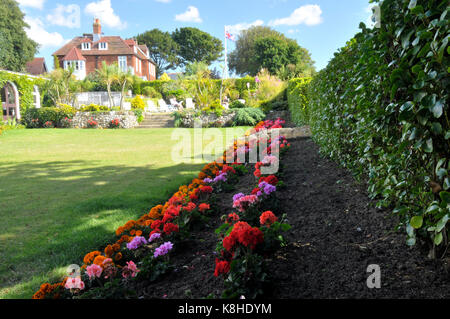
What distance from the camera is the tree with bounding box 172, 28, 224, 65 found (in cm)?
6162

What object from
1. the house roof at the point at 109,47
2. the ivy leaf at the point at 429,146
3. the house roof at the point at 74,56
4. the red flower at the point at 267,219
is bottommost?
the red flower at the point at 267,219

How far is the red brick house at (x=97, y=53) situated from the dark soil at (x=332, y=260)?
42.2m

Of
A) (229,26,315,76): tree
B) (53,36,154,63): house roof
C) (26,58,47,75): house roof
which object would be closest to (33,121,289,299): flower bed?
(229,26,315,76): tree

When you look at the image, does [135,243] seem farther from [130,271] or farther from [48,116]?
[48,116]

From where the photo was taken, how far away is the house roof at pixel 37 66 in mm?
51766

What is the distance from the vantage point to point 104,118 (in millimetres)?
18125

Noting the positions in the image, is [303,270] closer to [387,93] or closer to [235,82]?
[387,93]

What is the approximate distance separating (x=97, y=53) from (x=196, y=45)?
24.3 m

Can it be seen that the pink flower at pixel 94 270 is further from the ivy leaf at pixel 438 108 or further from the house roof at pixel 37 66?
the house roof at pixel 37 66

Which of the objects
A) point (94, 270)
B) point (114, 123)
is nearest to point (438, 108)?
point (94, 270)

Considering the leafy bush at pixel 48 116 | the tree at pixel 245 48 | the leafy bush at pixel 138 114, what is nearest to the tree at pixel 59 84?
the leafy bush at pixel 48 116

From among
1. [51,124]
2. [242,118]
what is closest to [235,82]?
[242,118]

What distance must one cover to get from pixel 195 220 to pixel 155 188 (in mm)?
2050

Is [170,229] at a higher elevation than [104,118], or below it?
below
